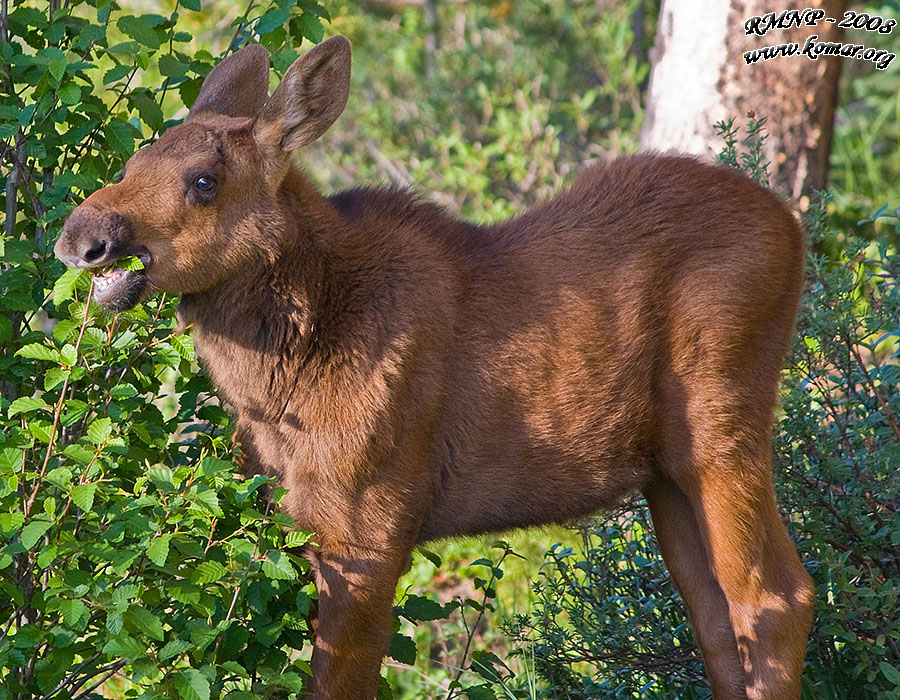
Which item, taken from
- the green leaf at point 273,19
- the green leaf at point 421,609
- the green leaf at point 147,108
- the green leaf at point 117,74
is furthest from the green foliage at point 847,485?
the green leaf at point 117,74

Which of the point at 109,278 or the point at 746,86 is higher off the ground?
the point at 109,278

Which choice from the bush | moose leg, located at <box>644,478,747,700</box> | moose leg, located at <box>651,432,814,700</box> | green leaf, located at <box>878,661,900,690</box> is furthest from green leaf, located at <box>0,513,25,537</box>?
green leaf, located at <box>878,661,900,690</box>

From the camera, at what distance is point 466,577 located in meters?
6.45

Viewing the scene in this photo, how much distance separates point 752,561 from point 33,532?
7.79 ft

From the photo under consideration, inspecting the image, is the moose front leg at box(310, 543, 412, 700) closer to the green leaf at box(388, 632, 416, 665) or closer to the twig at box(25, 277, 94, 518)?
the green leaf at box(388, 632, 416, 665)

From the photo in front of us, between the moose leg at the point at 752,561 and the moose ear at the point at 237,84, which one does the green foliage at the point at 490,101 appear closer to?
the moose ear at the point at 237,84

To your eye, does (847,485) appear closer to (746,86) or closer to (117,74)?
(117,74)

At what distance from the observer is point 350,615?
371 centimetres

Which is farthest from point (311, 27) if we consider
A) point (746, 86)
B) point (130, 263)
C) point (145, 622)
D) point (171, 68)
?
point (746, 86)

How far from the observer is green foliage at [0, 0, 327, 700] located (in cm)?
316

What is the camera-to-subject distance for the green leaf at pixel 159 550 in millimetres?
2996

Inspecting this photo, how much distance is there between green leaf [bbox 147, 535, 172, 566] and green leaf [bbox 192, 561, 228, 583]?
0.19m

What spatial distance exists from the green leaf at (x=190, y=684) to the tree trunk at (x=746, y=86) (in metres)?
4.74

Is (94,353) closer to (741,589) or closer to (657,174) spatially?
(657,174)
